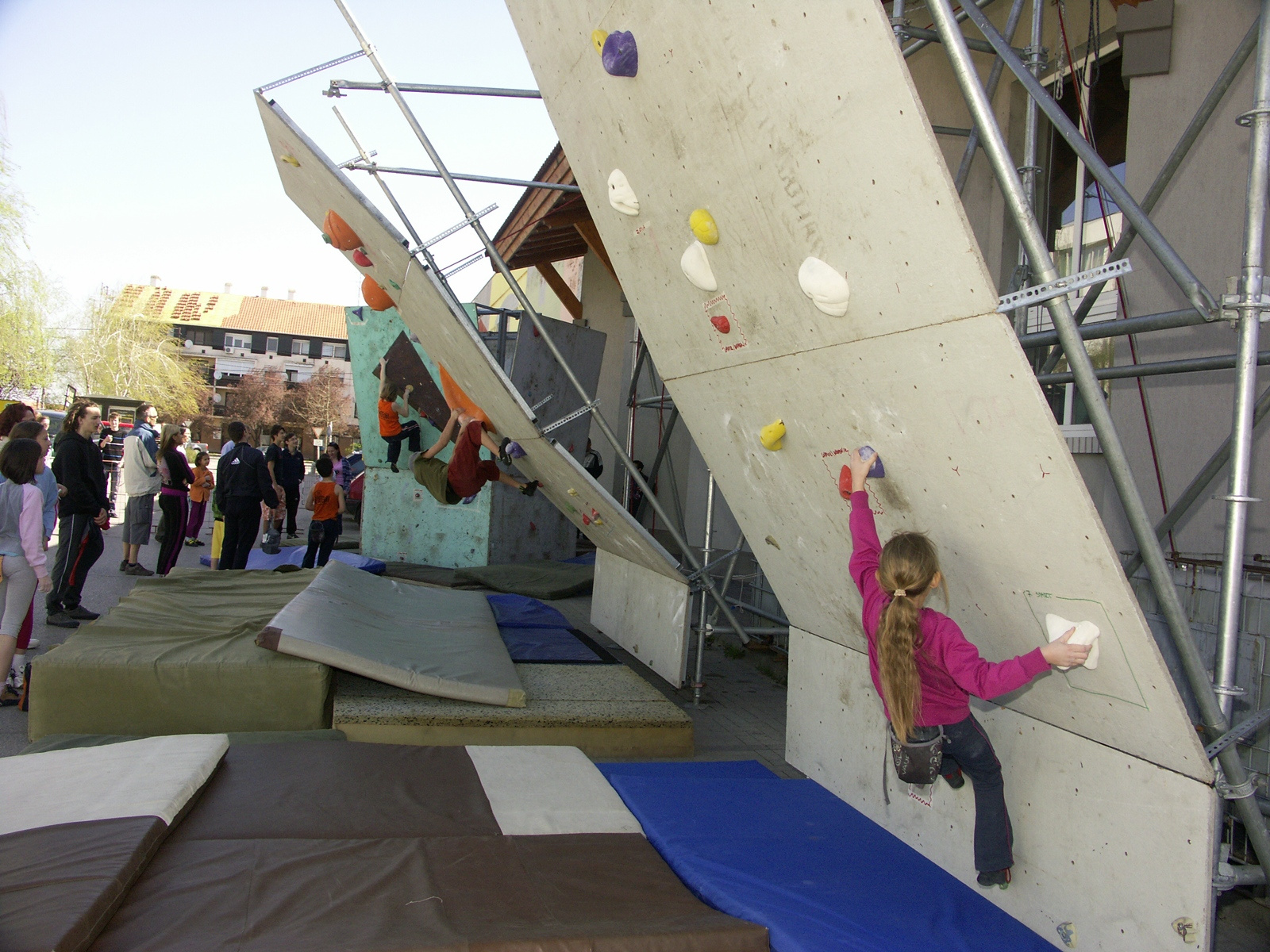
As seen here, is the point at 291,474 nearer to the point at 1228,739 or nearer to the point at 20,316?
the point at 1228,739

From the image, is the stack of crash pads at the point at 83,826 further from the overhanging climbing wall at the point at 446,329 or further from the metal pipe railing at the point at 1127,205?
the metal pipe railing at the point at 1127,205

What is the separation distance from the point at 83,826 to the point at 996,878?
8.92 feet

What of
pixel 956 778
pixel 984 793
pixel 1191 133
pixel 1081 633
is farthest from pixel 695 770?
pixel 1191 133

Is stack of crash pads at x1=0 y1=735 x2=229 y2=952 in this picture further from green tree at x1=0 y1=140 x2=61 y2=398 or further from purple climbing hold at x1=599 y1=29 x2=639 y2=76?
green tree at x1=0 y1=140 x2=61 y2=398

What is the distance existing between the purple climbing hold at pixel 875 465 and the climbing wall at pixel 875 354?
0.08 ft

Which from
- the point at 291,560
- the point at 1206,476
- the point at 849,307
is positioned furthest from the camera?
the point at 291,560

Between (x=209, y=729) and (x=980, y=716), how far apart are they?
3.30 meters

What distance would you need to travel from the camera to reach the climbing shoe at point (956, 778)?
2816mm

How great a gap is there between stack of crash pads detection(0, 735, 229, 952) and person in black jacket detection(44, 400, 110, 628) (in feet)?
12.3

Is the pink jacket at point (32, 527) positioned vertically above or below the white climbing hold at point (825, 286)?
below

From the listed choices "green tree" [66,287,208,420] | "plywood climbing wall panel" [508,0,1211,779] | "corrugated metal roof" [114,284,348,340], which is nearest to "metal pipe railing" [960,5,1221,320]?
"plywood climbing wall panel" [508,0,1211,779]

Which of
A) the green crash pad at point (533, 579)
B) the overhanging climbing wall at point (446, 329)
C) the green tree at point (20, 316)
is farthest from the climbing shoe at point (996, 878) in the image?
the green tree at point (20, 316)

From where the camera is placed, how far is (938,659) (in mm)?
2561

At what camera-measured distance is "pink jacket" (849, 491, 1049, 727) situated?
7.64 ft
